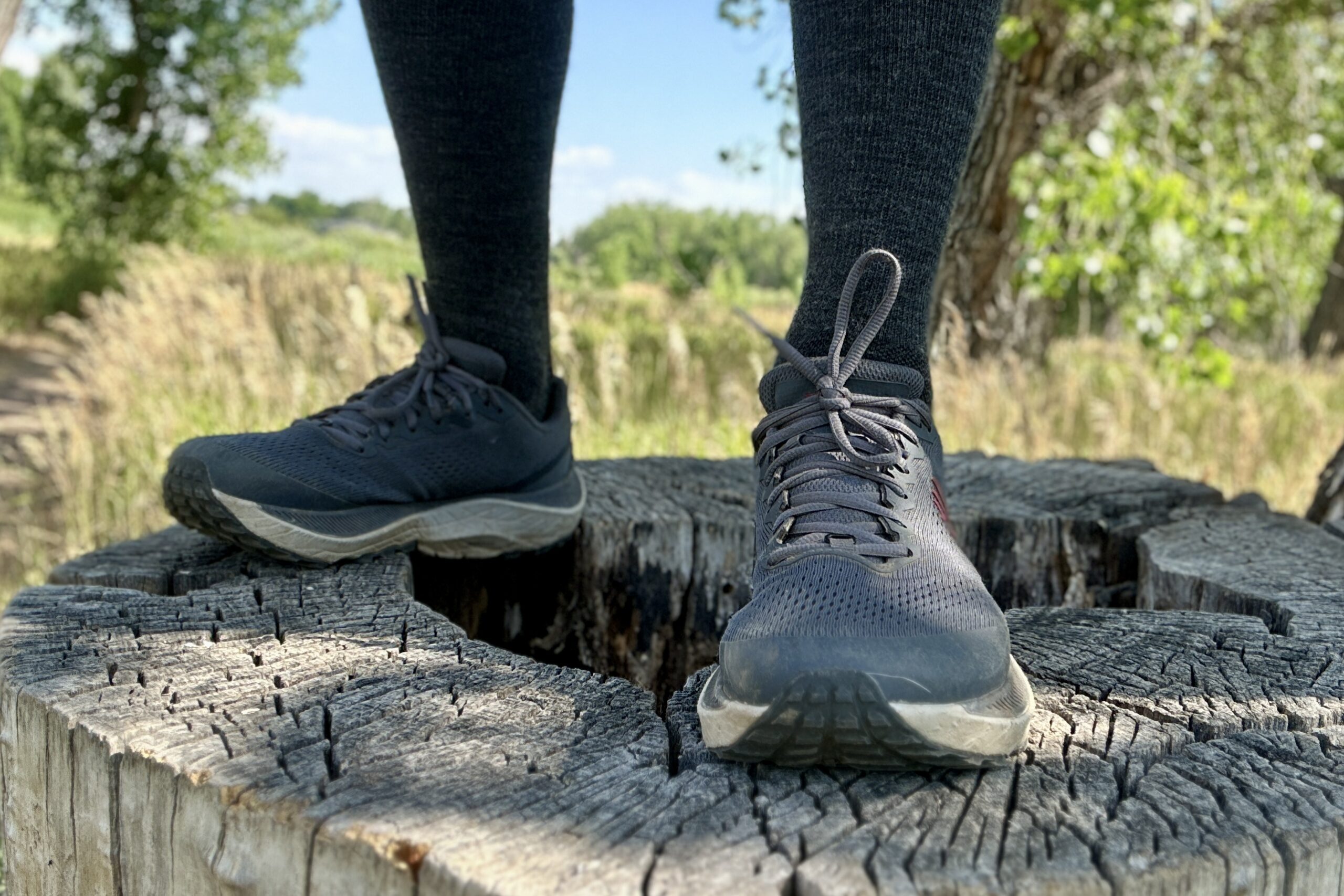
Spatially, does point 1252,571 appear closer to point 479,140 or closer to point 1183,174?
point 479,140

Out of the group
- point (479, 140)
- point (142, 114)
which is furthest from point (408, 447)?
point (142, 114)

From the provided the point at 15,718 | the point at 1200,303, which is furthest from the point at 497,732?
the point at 1200,303

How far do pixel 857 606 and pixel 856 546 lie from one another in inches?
3.3

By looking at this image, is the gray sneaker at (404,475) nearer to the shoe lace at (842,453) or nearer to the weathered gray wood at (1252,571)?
the shoe lace at (842,453)

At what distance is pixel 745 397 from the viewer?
160 inches

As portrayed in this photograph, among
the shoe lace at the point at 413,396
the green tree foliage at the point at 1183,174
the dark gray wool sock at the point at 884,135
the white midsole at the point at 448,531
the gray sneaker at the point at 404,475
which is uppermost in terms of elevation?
the green tree foliage at the point at 1183,174

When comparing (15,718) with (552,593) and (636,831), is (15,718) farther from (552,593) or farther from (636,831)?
(552,593)

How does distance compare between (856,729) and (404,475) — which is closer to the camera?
(856,729)

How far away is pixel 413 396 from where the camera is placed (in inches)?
63.4

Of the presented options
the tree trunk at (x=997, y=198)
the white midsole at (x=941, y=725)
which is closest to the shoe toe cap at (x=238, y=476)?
the white midsole at (x=941, y=725)

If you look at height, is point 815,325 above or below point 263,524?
above

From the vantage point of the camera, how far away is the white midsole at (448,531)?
1458 mm

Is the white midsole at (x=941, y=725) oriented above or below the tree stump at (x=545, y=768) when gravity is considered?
above

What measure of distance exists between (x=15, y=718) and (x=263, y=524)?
41cm
